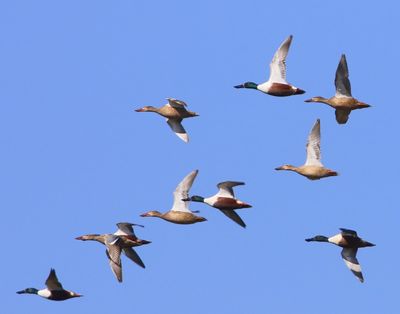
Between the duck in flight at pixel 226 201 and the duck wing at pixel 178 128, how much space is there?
3759mm

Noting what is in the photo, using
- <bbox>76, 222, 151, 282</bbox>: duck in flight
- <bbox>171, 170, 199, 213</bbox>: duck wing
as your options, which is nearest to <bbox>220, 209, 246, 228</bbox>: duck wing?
<bbox>171, 170, 199, 213</bbox>: duck wing

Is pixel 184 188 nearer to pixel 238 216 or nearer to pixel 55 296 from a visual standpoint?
pixel 238 216

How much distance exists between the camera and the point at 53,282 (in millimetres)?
47312

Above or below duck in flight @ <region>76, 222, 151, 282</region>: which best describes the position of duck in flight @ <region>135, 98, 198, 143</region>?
above

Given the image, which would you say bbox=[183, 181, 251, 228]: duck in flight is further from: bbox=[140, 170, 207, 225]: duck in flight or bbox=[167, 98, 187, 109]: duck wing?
bbox=[167, 98, 187, 109]: duck wing

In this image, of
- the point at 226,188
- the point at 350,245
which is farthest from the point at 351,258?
the point at 226,188

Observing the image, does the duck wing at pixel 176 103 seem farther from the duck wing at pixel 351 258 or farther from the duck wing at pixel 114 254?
the duck wing at pixel 351 258

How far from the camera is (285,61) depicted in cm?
4756

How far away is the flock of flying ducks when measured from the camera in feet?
155

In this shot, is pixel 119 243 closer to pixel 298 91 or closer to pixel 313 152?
pixel 313 152

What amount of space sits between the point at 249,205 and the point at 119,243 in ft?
13.0

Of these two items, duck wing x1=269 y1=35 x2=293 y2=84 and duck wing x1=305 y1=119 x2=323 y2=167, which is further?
duck wing x1=305 y1=119 x2=323 y2=167

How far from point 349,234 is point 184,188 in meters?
5.32

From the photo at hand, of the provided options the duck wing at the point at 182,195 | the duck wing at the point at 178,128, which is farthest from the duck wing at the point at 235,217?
the duck wing at the point at 178,128
